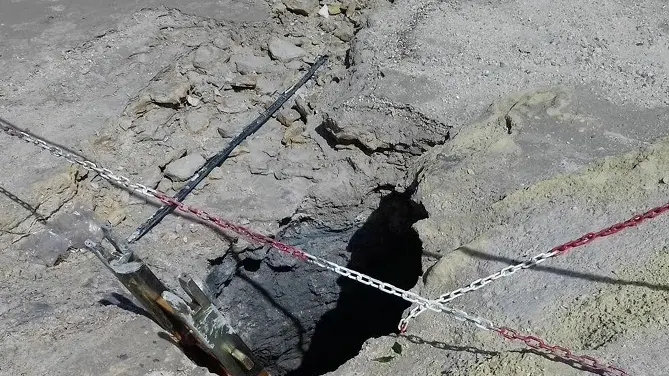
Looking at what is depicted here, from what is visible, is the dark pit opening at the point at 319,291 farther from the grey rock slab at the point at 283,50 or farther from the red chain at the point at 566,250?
the grey rock slab at the point at 283,50

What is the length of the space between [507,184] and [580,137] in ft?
1.80

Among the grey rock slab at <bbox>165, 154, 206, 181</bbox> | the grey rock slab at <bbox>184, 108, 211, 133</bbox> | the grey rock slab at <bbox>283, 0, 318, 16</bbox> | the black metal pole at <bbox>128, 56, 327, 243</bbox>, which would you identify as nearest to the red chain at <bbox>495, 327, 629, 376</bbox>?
the black metal pole at <bbox>128, 56, 327, 243</bbox>

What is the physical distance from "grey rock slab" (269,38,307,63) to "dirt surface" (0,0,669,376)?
0.03 metres

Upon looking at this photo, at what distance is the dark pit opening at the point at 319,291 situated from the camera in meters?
5.16

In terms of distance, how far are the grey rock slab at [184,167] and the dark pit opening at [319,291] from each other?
26.8 inches

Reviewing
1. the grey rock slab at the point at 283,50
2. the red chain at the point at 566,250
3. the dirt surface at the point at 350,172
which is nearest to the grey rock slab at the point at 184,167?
the dirt surface at the point at 350,172

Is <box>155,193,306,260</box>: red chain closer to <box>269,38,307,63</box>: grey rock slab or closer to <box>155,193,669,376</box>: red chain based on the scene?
<box>155,193,669,376</box>: red chain

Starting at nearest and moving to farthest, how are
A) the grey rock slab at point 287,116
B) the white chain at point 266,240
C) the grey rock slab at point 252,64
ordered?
1. the white chain at point 266,240
2. the grey rock slab at point 287,116
3. the grey rock slab at point 252,64

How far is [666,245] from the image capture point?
351 centimetres

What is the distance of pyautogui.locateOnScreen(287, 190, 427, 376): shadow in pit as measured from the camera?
17.6 ft

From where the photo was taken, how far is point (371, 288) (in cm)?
573

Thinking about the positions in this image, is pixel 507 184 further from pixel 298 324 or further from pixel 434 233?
pixel 298 324

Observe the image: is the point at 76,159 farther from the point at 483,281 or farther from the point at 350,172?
the point at 483,281

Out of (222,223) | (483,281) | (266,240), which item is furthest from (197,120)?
(483,281)
